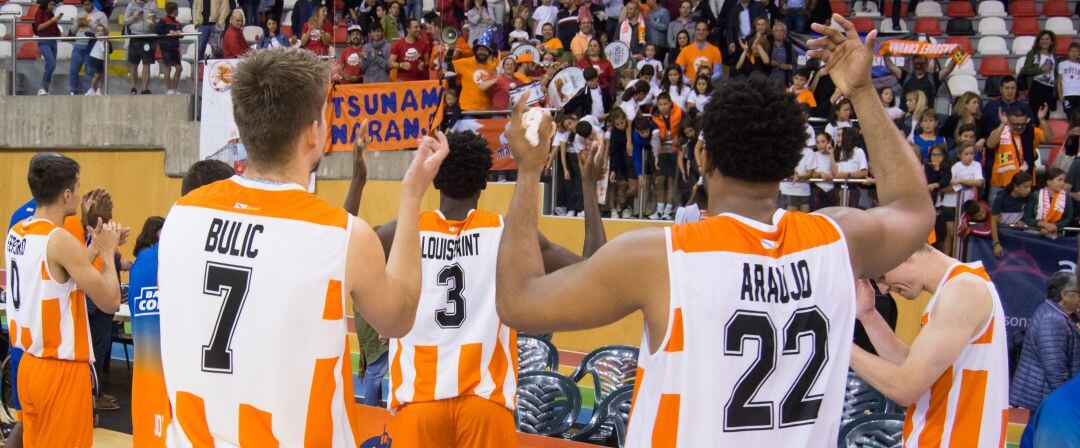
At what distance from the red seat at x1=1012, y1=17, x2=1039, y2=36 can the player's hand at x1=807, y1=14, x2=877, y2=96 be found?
49.3ft

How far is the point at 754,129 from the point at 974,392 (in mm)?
1661

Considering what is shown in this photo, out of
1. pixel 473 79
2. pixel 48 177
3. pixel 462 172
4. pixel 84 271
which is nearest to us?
pixel 462 172

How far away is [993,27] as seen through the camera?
16.0m

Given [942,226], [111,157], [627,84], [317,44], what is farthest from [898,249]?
[111,157]

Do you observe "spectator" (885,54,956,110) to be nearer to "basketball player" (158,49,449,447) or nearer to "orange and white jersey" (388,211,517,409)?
"orange and white jersey" (388,211,517,409)

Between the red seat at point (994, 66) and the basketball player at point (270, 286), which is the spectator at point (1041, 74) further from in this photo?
the basketball player at point (270, 286)

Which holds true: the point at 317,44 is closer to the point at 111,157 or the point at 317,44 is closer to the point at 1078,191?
the point at 111,157

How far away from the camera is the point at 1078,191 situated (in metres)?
10.5

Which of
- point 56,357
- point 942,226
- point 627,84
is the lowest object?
point 56,357

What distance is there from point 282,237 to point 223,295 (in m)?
0.21

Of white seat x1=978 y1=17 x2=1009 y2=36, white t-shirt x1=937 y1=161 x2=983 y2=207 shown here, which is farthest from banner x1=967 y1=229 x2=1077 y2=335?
white seat x1=978 y1=17 x2=1009 y2=36

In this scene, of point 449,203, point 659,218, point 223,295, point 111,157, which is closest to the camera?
point 223,295

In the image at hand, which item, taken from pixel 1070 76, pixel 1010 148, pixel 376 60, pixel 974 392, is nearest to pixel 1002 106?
pixel 1010 148

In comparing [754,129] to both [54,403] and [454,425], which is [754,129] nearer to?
[454,425]
